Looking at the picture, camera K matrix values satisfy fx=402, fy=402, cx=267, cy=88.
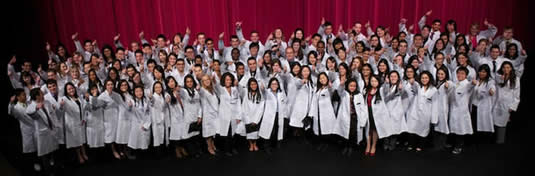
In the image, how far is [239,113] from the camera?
198 inches

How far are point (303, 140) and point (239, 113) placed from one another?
3.39 ft

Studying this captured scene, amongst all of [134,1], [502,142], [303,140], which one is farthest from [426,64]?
[134,1]

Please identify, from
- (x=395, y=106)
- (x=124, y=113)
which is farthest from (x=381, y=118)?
(x=124, y=113)

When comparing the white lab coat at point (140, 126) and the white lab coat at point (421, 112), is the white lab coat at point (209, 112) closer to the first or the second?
the white lab coat at point (140, 126)

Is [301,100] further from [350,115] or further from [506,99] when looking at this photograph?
[506,99]

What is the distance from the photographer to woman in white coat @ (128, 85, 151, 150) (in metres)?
4.88

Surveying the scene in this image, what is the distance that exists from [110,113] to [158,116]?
2.04ft

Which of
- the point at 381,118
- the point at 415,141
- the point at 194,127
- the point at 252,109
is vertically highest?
the point at 252,109

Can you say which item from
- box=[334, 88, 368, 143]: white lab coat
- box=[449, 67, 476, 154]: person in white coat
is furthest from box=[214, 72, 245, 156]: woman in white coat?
box=[449, 67, 476, 154]: person in white coat

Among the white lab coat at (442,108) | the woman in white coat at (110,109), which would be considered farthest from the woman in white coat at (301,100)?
the woman in white coat at (110,109)

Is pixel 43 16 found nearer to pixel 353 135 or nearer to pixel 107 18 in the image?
pixel 107 18

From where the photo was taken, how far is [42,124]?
182 inches

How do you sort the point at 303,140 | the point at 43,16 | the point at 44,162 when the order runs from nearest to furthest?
the point at 44,162 < the point at 303,140 < the point at 43,16

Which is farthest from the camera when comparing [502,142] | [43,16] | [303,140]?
[43,16]
